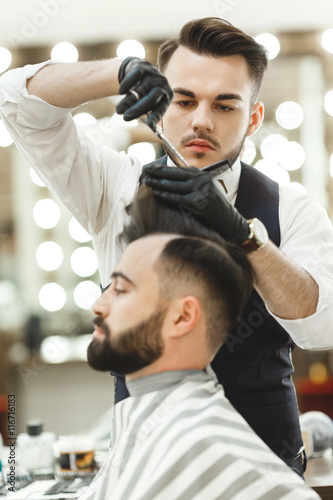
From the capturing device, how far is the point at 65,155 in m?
1.86

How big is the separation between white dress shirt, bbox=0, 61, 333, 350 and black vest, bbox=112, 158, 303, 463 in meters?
0.08

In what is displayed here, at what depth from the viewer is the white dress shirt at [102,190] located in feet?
5.70

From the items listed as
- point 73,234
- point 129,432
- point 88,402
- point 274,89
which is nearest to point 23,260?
point 73,234

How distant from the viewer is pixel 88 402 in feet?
21.3

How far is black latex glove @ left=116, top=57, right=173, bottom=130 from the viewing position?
4.72 ft

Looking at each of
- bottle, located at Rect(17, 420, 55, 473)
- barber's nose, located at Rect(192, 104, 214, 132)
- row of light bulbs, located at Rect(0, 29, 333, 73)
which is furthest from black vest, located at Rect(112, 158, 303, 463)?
row of light bulbs, located at Rect(0, 29, 333, 73)

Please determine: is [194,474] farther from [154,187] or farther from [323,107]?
[323,107]

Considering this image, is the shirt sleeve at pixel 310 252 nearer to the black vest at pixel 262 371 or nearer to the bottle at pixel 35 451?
the black vest at pixel 262 371

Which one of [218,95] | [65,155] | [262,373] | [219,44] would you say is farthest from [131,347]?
[219,44]

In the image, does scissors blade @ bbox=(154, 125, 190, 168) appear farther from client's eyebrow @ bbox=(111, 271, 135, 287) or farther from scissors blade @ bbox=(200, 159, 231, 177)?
client's eyebrow @ bbox=(111, 271, 135, 287)

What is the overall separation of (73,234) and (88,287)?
0.51m

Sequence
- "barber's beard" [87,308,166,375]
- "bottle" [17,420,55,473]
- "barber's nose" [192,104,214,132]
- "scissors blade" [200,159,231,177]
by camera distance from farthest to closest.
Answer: "bottle" [17,420,55,473]
"barber's nose" [192,104,214,132]
"scissors blade" [200,159,231,177]
"barber's beard" [87,308,166,375]

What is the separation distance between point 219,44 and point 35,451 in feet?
5.66

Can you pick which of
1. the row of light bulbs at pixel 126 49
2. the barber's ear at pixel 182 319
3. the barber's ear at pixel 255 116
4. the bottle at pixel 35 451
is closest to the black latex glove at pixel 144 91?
the barber's ear at pixel 182 319
